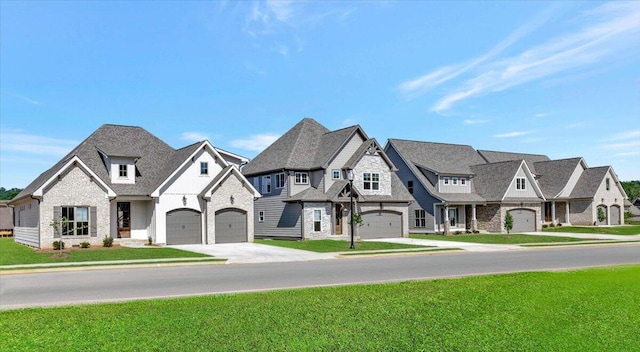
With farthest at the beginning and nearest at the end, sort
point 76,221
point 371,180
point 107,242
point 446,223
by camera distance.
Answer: point 446,223, point 371,180, point 76,221, point 107,242

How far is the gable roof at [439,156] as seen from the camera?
2020 inches

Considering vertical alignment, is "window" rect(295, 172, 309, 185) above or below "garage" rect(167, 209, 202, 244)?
above

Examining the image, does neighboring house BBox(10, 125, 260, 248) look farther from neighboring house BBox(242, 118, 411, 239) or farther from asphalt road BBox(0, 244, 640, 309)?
asphalt road BBox(0, 244, 640, 309)

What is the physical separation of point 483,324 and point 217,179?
29.2 meters

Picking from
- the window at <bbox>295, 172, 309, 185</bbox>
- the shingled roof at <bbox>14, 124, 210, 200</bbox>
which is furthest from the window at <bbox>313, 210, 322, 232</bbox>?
the shingled roof at <bbox>14, 124, 210, 200</bbox>

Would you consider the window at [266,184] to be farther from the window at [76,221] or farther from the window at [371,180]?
the window at [76,221]

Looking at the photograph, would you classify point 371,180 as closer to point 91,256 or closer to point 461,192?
point 461,192

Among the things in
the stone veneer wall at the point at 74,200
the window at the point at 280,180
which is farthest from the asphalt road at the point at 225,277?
the window at the point at 280,180

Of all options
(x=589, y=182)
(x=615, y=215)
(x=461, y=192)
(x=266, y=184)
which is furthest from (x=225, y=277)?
(x=615, y=215)

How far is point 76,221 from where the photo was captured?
1299 inches

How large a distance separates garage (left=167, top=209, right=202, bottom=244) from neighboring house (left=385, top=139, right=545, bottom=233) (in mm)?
21664

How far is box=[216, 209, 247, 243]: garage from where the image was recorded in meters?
37.1

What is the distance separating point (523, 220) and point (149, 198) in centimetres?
3498

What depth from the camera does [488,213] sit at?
168ft
